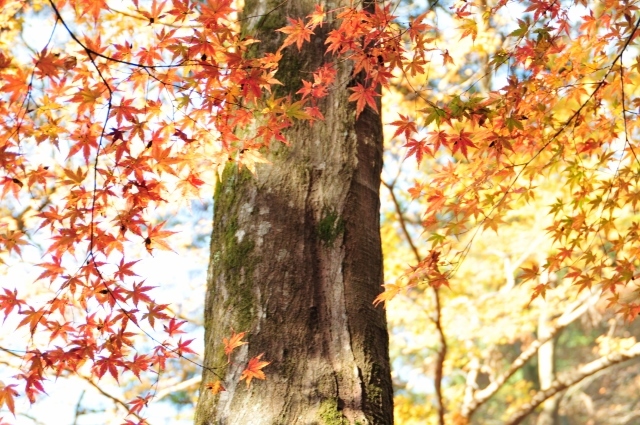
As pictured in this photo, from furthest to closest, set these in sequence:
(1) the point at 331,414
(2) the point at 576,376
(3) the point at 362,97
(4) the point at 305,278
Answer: (2) the point at 576,376 → (3) the point at 362,97 → (4) the point at 305,278 → (1) the point at 331,414

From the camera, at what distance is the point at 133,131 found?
2189mm

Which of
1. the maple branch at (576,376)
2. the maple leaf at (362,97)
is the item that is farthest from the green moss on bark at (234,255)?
the maple branch at (576,376)

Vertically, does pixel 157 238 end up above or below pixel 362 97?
below

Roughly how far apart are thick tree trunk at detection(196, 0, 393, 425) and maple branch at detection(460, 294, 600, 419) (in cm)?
339

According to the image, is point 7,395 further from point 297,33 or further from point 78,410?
point 78,410

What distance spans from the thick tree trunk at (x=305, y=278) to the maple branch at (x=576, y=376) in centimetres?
349

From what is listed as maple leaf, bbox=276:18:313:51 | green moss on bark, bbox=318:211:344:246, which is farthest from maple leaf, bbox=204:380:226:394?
maple leaf, bbox=276:18:313:51

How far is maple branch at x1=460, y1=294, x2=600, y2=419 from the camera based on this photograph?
5402mm

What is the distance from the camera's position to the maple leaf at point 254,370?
6.91 ft

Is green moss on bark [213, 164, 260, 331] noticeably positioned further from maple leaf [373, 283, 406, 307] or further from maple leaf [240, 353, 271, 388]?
maple leaf [373, 283, 406, 307]

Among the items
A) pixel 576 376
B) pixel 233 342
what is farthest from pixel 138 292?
pixel 576 376

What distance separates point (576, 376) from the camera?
5328mm

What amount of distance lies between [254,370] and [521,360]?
423cm

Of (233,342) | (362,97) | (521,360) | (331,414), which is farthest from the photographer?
(521,360)
